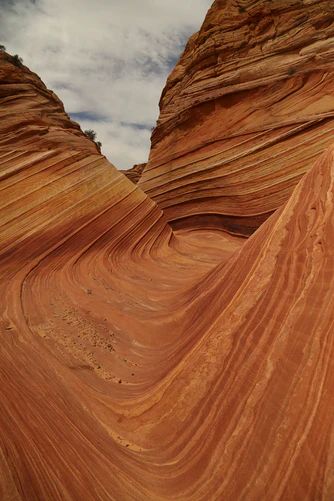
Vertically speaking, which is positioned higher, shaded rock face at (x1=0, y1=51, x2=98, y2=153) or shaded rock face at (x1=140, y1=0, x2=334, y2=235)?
shaded rock face at (x1=140, y1=0, x2=334, y2=235)

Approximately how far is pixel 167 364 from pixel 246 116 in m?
10.0

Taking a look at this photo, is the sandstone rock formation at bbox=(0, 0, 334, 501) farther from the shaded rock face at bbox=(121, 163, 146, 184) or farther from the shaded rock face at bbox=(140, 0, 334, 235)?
the shaded rock face at bbox=(121, 163, 146, 184)

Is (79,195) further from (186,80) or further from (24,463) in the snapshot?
(186,80)

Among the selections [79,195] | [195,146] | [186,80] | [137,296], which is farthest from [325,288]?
[186,80]

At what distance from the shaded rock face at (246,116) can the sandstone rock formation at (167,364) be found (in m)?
4.80

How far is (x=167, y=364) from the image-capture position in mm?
3553

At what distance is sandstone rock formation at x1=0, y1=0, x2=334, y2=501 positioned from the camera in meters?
2.08

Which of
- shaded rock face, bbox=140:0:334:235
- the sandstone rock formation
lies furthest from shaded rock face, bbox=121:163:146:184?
the sandstone rock formation

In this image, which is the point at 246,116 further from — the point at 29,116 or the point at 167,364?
the point at 167,364

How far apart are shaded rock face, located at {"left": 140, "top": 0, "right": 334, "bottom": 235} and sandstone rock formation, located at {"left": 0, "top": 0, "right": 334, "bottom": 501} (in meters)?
4.80

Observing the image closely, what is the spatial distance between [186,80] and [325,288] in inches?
522

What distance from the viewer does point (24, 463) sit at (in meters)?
2.01

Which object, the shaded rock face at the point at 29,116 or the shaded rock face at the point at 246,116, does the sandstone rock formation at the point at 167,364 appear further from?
the shaded rock face at the point at 246,116

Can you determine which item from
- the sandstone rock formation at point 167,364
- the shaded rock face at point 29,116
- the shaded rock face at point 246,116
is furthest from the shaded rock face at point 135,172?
the sandstone rock formation at point 167,364
